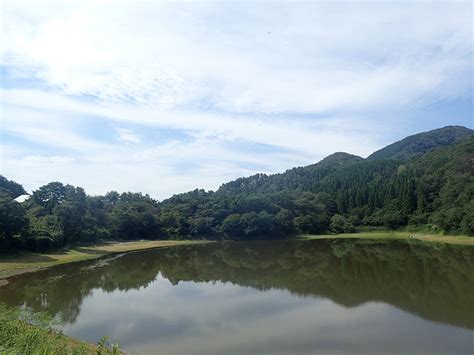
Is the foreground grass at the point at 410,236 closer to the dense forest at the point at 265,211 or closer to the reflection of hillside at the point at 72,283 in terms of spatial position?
the dense forest at the point at 265,211

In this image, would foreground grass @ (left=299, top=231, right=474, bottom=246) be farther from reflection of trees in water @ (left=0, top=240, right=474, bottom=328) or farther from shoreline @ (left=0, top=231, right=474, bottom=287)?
reflection of trees in water @ (left=0, top=240, right=474, bottom=328)

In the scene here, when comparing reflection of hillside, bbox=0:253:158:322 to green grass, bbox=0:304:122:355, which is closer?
green grass, bbox=0:304:122:355

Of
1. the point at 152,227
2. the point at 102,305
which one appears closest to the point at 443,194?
the point at 152,227

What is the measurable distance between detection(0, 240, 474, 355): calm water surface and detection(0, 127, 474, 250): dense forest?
14.0 metres

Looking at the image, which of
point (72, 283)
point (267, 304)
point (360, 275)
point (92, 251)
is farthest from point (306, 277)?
point (92, 251)

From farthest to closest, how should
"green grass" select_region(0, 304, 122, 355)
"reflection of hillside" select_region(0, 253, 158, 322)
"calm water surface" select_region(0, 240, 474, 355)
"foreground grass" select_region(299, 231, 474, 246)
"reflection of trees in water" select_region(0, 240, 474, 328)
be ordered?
"foreground grass" select_region(299, 231, 474, 246) < "reflection of hillside" select_region(0, 253, 158, 322) < "reflection of trees in water" select_region(0, 240, 474, 328) < "calm water surface" select_region(0, 240, 474, 355) < "green grass" select_region(0, 304, 122, 355)

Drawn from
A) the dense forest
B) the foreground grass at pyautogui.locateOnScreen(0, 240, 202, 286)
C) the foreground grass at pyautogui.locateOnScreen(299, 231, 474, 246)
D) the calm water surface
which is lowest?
the calm water surface

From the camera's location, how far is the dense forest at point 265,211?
50.0 metres

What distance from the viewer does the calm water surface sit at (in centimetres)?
1533

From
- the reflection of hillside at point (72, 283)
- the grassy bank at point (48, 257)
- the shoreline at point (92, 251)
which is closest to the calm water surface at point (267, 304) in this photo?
the reflection of hillside at point (72, 283)

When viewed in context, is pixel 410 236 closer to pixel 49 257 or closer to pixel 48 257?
pixel 49 257

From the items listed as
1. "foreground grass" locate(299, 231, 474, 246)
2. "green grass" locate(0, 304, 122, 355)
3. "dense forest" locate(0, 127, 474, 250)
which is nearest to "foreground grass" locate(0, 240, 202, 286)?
"dense forest" locate(0, 127, 474, 250)

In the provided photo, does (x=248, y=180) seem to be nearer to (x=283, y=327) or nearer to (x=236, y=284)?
(x=236, y=284)

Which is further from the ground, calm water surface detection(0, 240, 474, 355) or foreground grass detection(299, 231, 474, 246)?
foreground grass detection(299, 231, 474, 246)
